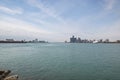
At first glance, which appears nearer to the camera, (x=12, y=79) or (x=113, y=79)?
(x=12, y=79)

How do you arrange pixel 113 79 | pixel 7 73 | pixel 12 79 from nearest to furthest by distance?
pixel 12 79 < pixel 113 79 < pixel 7 73

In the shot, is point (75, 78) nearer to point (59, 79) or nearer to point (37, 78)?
point (59, 79)

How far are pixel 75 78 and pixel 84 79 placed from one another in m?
1.55

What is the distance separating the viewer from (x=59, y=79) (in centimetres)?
2477

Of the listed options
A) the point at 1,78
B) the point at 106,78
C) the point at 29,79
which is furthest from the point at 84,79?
the point at 1,78

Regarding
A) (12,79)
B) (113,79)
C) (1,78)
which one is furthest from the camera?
(113,79)

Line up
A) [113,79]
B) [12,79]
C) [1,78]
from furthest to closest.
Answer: [113,79] < [1,78] < [12,79]

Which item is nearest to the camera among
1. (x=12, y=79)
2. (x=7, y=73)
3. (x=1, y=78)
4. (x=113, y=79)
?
(x=12, y=79)

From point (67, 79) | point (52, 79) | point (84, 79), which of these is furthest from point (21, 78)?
point (84, 79)

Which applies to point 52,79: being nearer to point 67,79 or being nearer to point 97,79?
point 67,79

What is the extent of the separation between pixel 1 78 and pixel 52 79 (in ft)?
26.7

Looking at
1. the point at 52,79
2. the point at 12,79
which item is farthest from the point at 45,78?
the point at 12,79

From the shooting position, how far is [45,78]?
25.2 metres

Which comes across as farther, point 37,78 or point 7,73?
point 7,73
